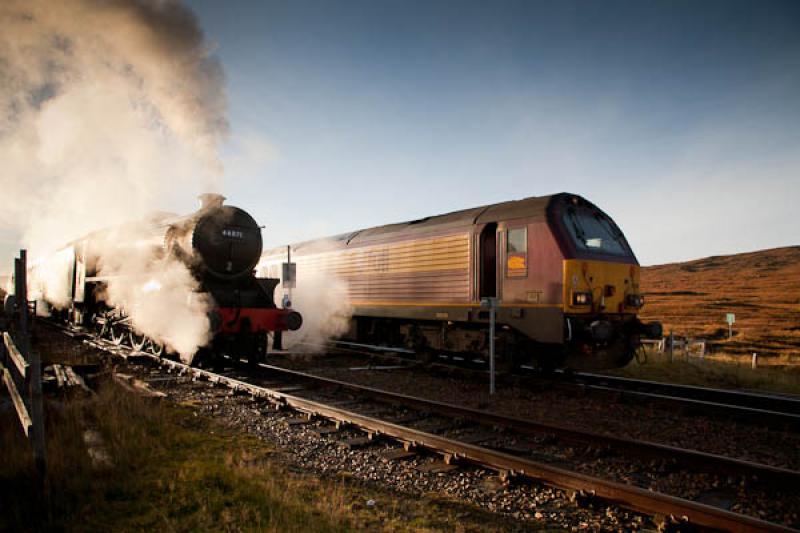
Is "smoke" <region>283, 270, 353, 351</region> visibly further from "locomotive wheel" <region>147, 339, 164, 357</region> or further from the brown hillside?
the brown hillside

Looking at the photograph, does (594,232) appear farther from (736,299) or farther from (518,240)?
(736,299)

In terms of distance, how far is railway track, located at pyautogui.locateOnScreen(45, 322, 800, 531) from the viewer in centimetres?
423

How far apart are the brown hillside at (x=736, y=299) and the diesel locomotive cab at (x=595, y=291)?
15.7m

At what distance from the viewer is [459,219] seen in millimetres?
12227

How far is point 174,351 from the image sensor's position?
39.1 feet

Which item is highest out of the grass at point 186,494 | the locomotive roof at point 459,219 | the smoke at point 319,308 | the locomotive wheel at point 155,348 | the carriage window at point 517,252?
the locomotive roof at point 459,219

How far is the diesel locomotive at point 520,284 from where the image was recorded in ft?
32.5

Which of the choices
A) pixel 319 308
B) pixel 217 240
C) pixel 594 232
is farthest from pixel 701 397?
pixel 319 308

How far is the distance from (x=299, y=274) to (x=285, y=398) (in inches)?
423

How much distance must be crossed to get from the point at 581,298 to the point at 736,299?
50.5 meters

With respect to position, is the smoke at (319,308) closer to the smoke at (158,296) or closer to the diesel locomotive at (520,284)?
the diesel locomotive at (520,284)

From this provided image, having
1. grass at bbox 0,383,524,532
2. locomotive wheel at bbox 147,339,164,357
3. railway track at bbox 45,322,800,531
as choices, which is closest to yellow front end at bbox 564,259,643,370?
railway track at bbox 45,322,800,531

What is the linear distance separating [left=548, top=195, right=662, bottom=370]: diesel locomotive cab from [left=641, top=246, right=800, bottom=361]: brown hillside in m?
15.7

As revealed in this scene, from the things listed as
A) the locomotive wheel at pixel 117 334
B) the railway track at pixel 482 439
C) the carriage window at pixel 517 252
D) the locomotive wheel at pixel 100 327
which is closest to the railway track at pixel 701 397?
the carriage window at pixel 517 252
